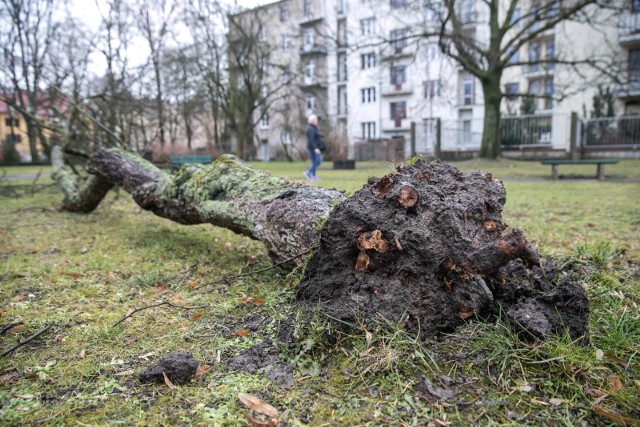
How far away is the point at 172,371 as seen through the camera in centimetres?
183

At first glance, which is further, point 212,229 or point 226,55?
point 226,55

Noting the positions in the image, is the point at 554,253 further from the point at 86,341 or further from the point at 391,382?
the point at 86,341

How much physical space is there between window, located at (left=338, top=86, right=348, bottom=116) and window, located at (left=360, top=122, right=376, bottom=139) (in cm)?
276

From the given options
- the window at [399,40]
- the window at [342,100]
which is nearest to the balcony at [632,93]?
the window at [399,40]

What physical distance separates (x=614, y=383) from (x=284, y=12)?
1890 inches

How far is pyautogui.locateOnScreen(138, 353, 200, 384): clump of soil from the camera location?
1.83 m

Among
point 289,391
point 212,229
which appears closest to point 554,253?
point 289,391

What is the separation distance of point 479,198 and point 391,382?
1.16 metres

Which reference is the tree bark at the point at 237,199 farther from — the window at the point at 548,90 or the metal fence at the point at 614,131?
the window at the point at 548,90

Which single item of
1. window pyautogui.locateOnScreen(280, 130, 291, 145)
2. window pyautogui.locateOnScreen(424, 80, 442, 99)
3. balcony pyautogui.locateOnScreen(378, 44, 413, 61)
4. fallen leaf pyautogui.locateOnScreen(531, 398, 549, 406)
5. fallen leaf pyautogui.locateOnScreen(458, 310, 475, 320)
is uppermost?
window pyautogui.locateOnScreen(424, 80, 442, 99)

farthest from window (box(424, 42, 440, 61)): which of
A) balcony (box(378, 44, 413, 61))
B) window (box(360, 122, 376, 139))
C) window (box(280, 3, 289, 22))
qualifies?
window (box(280, 3, 289, 22))

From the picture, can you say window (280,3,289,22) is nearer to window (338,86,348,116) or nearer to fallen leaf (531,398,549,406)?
window (338,86,348,116)

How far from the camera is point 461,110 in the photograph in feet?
123

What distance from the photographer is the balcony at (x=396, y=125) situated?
3938 centimetres
